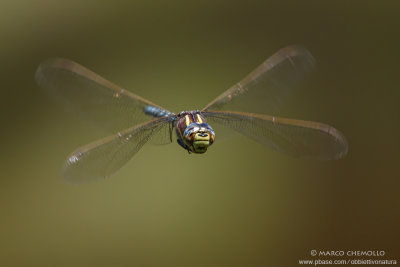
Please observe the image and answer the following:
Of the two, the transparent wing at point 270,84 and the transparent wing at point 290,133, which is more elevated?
the transparent wing at point 270,84

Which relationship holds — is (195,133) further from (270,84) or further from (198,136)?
(270,84)

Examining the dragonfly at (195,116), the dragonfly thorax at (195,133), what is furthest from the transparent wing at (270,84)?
the dragonfly thorax at (195,133)

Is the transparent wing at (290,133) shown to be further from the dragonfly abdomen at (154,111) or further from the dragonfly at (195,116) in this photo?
the dragonfly abdomen at (154,111)

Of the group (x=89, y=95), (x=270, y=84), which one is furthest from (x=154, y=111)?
(x=270, y=84)

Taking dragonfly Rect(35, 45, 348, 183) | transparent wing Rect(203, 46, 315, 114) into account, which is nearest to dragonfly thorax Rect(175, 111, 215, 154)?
dragonfly Rect(35, 45, 348, 183)

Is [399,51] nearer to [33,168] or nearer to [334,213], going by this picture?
[334,213]
